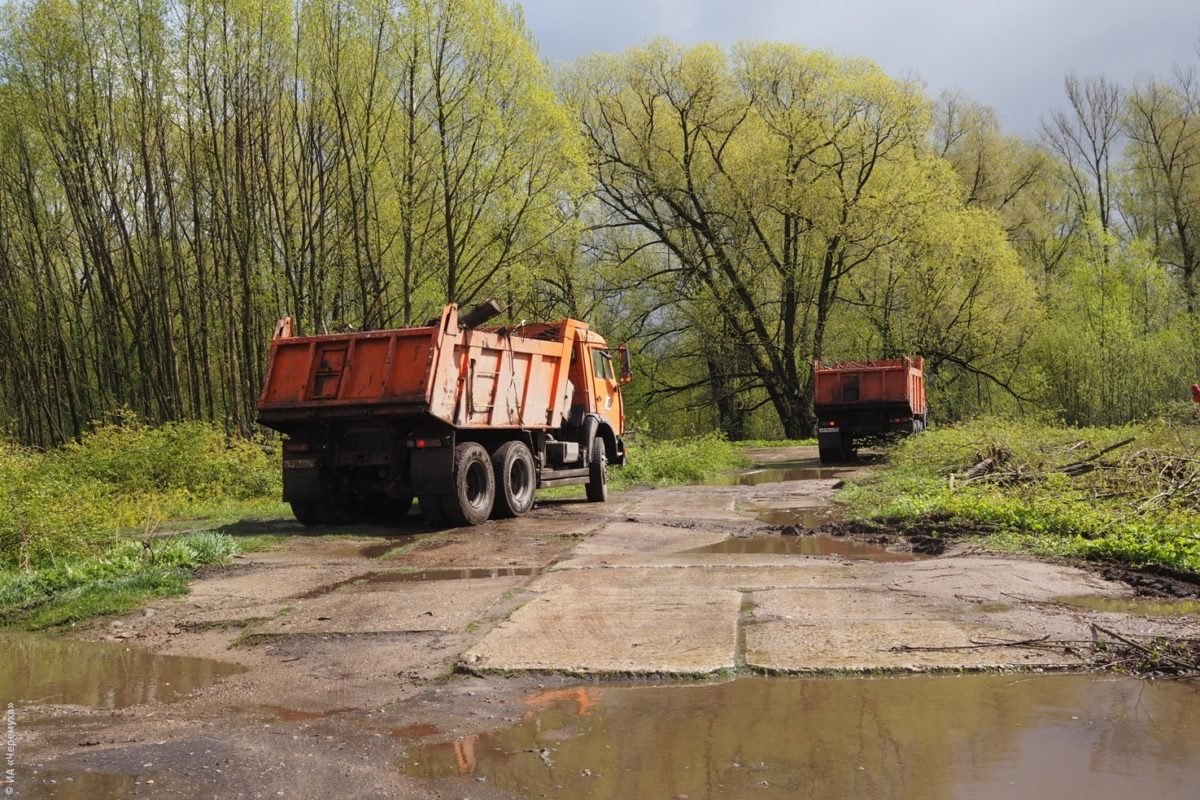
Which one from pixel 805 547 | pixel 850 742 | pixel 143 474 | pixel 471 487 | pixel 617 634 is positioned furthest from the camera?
pixel 143 474

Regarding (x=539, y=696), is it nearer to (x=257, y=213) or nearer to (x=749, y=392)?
(x=257, y=213)

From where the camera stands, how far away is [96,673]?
5.66 metres

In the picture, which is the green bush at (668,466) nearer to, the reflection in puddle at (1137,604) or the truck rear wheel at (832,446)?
the truck rear wheel at (832,446)

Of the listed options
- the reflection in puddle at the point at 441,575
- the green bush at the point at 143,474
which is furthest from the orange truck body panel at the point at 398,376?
the reflection in puddle at the point at 441,575

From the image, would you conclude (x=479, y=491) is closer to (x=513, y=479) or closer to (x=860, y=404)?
(x=513, y=479)

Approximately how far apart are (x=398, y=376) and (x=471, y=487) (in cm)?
201

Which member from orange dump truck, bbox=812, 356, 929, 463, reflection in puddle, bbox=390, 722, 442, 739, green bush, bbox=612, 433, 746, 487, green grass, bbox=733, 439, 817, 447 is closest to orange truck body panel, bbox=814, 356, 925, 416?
orange dump truck, bbox=812, 356, 929, 463

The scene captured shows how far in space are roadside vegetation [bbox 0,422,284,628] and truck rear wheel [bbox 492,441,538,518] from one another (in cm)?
369

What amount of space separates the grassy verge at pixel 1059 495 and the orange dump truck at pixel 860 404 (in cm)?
795

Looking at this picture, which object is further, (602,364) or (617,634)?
(602,364)

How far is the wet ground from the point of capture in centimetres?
378

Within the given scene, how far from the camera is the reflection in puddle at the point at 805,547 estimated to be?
945 centimetres

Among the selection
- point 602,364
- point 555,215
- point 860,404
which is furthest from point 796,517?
point 555,215

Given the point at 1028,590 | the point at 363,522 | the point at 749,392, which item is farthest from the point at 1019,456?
the point at 749,392
